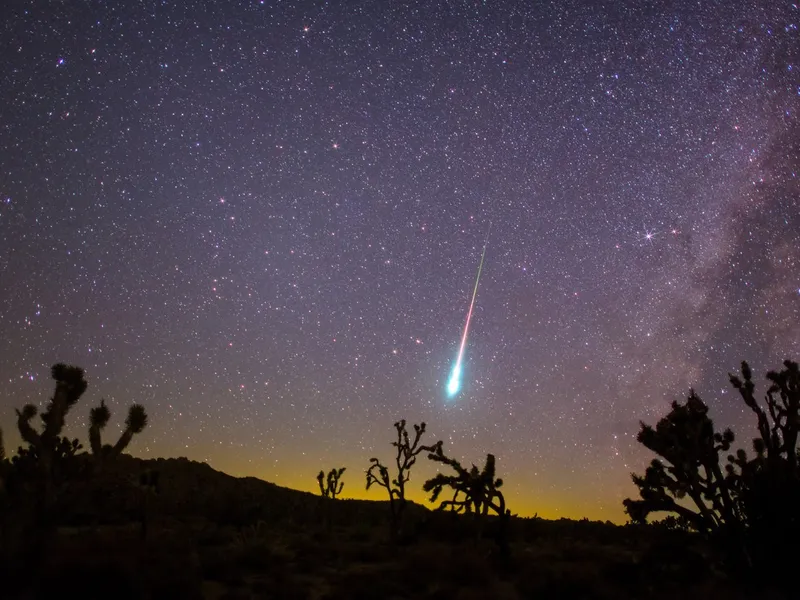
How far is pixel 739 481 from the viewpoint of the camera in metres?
13.5

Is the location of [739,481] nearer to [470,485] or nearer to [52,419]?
[470,485]

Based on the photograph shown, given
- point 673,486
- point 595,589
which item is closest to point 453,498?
point 673,486

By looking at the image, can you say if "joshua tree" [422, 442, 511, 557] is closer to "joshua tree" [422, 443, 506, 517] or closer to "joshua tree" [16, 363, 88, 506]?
"joshua tree" [422, 443, 506, 517]

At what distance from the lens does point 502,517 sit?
15.0 metres

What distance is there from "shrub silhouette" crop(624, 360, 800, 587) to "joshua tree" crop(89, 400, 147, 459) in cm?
1438

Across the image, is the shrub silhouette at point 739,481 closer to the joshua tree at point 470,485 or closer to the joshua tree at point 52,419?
the joshua tree at point 470,485

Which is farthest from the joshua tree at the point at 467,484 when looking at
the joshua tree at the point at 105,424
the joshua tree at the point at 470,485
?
the joshua tree at the point at 105,424

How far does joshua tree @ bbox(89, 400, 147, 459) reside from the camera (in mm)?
14591

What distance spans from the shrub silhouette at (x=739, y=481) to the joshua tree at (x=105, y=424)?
14.4m

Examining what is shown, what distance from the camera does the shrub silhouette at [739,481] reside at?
11.8 meters

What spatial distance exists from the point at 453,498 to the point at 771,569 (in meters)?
11.0

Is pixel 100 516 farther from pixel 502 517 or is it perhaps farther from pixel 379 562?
pixel 502 517

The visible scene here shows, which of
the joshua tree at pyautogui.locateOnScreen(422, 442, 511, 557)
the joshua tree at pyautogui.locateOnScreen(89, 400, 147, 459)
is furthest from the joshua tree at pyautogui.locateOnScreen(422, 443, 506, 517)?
the joshua tree at pyautogui.locateOnScreen(89, 400, 147, 459)

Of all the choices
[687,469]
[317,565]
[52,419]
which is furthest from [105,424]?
[687,469]
